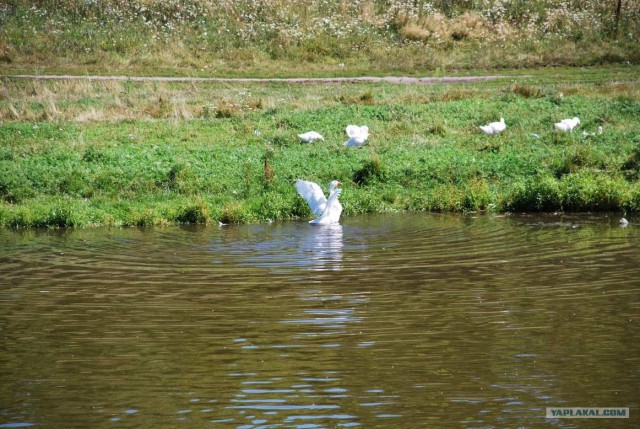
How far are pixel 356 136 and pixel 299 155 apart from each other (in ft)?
4.89

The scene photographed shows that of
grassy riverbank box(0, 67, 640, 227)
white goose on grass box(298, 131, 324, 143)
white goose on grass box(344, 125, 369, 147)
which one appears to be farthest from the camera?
white goose on grass box(298, 131, 324, 143)

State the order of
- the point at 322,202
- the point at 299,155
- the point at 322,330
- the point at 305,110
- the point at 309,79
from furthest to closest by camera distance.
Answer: the point at 309,79 < the point at 305,110 < the point at 299,155 < the point at 322,202 < the point at 322,330

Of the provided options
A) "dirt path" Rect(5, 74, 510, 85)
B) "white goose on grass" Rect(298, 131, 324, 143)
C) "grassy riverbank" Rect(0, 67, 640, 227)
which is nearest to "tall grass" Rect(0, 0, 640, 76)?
"dirt path" Rect(5, 74, 510, 85)

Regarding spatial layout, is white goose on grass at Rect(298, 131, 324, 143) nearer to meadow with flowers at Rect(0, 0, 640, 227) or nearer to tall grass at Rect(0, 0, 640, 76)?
meadow with flowers at Rect(0, 0, 640, 227)

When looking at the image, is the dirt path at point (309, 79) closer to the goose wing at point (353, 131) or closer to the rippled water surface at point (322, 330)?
the goose wing at point (353, 131)

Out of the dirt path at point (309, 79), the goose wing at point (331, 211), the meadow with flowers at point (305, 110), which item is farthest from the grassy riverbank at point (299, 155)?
the dirt path at point (309, 79)

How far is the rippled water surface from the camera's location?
8.50 meters

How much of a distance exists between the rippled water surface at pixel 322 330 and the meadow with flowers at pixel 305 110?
3658mm

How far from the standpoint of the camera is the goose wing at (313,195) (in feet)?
62.2

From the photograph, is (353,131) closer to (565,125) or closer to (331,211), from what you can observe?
(565,125)

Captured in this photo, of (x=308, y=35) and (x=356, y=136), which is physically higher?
(x=308, y=35)

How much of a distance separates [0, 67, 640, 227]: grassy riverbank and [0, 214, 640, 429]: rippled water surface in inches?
124

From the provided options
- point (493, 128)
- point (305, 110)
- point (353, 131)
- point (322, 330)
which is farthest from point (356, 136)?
point (322, 330)

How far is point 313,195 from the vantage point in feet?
62.3
